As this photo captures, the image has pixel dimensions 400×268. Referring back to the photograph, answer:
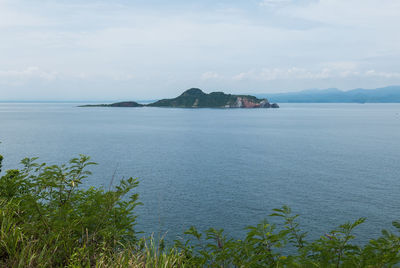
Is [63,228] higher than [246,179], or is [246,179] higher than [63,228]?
[63,228]

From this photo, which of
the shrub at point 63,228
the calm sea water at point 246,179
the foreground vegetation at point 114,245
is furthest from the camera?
the calm sea water at point 246,179

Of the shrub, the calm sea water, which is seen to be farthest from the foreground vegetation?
the calm sea water

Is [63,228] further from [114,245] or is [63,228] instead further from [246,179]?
[246,179]

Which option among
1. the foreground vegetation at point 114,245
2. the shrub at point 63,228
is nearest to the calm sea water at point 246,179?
the shrub at point 63,228

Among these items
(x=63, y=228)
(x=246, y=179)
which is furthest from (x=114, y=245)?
(x=246, y=179)

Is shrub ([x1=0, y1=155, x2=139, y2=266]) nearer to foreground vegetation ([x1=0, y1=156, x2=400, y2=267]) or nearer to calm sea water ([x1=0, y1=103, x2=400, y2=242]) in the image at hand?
foreground vegetation ([x1=0, y1=156, x2=400, y2=267])

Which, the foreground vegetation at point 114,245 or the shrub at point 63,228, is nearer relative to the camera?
the foreground vegetation at point 114,245

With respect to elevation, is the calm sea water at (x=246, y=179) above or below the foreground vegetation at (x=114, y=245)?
below

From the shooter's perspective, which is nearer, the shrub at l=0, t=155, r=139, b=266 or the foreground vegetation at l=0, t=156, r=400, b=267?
the foreground vegetation at l=0, t=156, r=400, b=267

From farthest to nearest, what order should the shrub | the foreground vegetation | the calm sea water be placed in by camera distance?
the calm sea water, the shrub, the foreground vegetation

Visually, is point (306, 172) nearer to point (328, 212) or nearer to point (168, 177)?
point (328, 212)

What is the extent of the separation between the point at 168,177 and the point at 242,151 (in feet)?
99.4

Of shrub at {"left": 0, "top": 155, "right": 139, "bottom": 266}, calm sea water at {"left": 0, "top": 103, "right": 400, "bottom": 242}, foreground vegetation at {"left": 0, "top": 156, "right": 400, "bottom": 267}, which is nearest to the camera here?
foreground vegetation at {"left": 0, "top": 156, "right": 400, "bottom": 267}

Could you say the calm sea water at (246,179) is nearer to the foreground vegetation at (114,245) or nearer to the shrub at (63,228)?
the shrub at (63,228)
